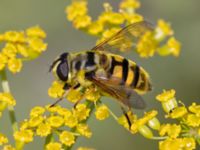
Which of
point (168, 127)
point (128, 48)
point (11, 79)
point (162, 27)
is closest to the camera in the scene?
point (168, 127)

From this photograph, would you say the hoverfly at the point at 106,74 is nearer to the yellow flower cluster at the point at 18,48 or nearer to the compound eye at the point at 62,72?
the compound eye at the point at 62,72

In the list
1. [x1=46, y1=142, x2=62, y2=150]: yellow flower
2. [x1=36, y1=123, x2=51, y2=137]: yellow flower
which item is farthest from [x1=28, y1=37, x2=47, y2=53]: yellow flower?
[x1=46, y1=142, x2=62, y2=150]: yellow flower

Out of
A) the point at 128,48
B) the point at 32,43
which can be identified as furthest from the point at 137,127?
the point at 32,43

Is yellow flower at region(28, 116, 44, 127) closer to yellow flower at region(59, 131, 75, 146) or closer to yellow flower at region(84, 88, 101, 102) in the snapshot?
yellow flower at region(59, 131, 75, 146)

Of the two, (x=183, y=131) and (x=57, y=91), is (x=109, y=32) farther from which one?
(x=183, y=131)

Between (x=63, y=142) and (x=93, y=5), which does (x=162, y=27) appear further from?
(x=93, y=5)
